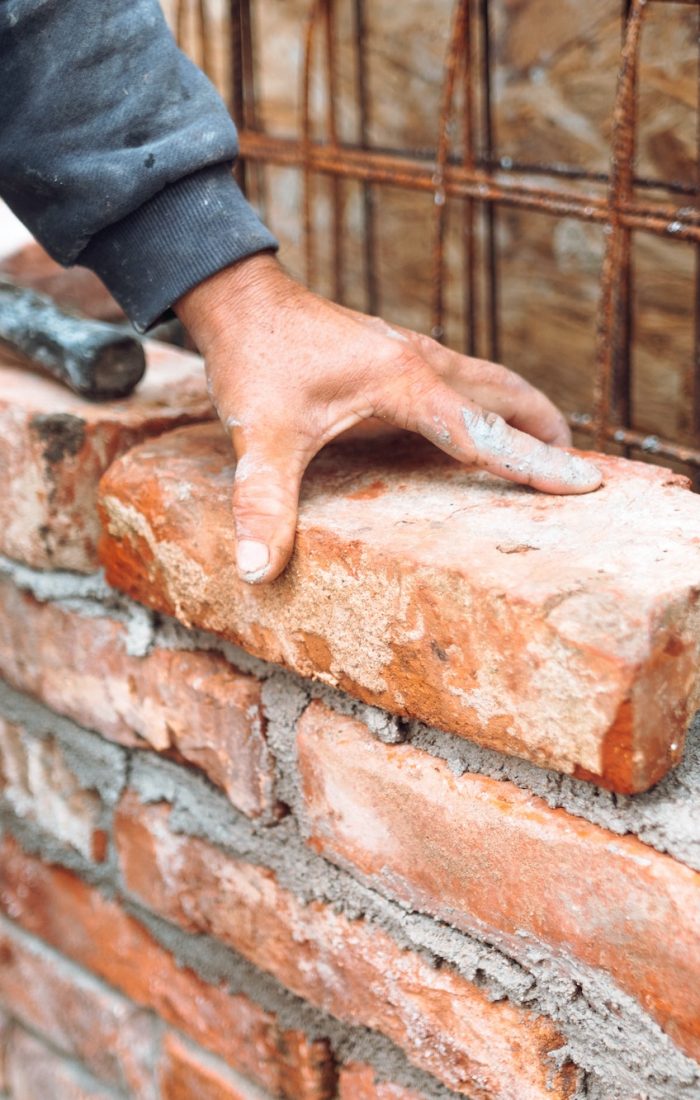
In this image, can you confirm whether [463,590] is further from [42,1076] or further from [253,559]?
[42,1076]

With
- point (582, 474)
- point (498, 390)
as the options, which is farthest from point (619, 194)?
point (582, 474)

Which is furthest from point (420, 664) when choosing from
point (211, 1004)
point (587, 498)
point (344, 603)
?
point (211, 1004)

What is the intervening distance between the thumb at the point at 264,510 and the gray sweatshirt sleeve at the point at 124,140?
0.22 m

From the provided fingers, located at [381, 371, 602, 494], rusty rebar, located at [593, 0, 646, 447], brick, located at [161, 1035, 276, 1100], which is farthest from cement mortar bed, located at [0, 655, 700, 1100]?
rusty rebar, located at [593, 0, 646, 447]

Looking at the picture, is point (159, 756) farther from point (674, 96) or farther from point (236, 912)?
point (674, 96)

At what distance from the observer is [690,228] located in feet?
4.05

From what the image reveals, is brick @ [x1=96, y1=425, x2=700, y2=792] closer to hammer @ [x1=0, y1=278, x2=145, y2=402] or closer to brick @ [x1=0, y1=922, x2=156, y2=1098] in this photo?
hammer @ [x1=0, y1=278, x2=145, y2=402]

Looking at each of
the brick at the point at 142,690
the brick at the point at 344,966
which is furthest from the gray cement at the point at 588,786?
the brick at the point at 344,966

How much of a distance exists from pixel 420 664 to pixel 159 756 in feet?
1.61

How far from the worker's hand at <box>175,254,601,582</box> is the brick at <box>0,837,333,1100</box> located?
22.6 inches

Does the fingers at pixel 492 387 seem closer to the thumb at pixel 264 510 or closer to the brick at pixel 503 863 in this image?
the thumb at pixel 264 510

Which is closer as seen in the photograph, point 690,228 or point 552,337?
point 690,228

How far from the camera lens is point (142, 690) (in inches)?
47.4

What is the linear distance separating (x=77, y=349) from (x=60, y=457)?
15 centimetres
